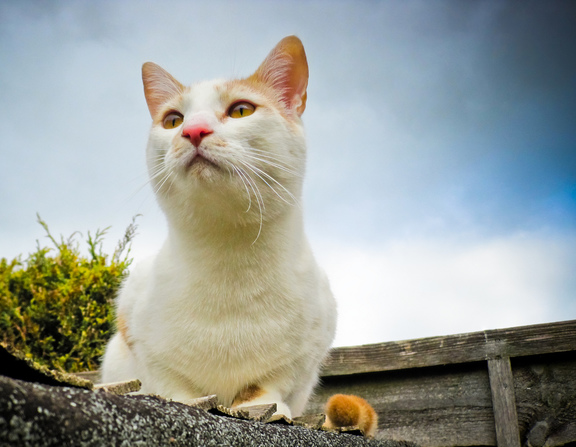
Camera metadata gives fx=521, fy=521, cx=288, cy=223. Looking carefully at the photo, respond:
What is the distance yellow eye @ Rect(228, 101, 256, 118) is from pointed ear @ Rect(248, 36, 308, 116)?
0.32 metres

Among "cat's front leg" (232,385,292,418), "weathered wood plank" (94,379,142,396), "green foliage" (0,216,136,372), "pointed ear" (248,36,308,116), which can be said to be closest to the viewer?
"weathered wood plank" (94,379,142,396)

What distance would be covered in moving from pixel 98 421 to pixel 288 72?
196cm

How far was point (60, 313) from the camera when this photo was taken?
3699 mm

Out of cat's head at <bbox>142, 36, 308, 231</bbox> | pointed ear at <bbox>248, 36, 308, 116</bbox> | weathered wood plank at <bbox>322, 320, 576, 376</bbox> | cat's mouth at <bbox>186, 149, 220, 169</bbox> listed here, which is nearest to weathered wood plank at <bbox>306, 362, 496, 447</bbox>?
weathered wood plank at <bbox>322, 320, 576, 376</bbox>

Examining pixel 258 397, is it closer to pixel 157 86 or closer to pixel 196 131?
pixel 196 131

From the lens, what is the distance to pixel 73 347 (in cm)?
367

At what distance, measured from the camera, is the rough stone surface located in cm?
53

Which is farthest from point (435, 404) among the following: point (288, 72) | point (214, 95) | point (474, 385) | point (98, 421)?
point (98, 421)

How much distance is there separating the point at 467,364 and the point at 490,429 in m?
0.35

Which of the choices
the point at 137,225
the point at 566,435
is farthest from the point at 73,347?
the point at 566,435

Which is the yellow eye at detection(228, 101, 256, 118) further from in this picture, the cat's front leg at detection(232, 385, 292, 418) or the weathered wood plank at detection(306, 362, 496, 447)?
the weathered wood plank at detection(306, 362, 496, 447)

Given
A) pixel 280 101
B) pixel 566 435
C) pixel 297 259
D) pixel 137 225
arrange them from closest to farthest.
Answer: pixel 297 259
pixel 280 101
pixel 566 435
pixel 137 225

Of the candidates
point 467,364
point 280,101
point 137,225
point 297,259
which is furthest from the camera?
point 137,225

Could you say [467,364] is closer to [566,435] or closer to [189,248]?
[566,435]
